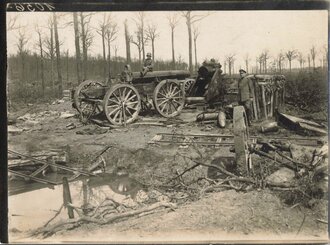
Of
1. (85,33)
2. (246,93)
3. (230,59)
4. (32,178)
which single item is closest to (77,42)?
(85,33)

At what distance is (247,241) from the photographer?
14.9 feet

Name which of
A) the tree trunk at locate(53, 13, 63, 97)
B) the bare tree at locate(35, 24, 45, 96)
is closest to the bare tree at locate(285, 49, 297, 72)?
the tree trunk at locate(53, 13, 63, 97)

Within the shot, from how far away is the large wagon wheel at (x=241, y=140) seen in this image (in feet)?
15.1

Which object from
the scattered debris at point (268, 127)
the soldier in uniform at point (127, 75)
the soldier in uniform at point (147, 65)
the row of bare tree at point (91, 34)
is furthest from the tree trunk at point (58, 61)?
the scattered debris at point (268, 127)

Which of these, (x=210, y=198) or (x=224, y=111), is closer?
(x=210, y=198)

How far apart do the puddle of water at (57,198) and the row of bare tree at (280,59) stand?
192 centimetres

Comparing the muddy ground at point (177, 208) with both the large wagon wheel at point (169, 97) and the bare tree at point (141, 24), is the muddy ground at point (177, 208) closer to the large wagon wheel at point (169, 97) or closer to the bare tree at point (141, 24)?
the large wagon wheel at point (169, 97)

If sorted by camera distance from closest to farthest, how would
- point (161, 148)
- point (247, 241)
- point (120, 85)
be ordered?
point (247, 241) → point (161, 148) → point (120, 85)

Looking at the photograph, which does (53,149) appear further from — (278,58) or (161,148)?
(278,58)

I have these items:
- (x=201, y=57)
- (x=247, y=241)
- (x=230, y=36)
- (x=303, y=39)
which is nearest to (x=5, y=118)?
(x=201, y=57)

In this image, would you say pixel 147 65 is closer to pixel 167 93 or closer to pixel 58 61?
pixel 167 93

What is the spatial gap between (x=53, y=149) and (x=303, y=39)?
127 inches

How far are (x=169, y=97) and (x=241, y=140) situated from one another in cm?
168

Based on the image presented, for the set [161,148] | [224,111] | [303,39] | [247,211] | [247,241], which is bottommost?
[247,241]
